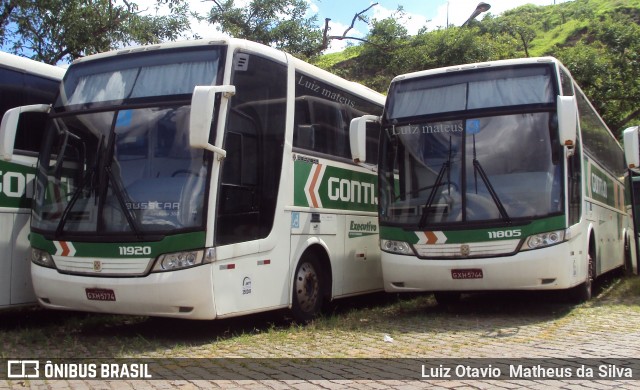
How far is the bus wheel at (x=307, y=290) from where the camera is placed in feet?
27.9

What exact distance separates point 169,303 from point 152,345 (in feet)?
1.91

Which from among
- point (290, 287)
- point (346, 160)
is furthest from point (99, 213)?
point (346, 160)

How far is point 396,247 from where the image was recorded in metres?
9.02

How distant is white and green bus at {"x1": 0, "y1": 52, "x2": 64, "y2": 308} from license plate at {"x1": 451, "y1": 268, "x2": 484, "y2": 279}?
17.7 ft

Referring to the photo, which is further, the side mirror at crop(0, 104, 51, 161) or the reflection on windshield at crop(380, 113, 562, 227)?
the reflection on windshield at crop(380, 113, 562, 227)

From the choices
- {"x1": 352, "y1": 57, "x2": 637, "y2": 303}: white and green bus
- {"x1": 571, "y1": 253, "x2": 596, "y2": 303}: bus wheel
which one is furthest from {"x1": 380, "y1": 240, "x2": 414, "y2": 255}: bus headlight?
{"x1": 571, "y1": 253, "x2": 596, "y2": 303}: bus wheel

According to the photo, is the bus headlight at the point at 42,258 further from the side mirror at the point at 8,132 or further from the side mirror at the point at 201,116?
the side mirror at the point at 201,116

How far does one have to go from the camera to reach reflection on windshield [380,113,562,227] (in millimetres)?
8492

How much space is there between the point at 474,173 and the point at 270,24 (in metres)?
12.9

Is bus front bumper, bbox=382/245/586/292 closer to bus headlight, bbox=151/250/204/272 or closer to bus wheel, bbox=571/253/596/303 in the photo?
bus wheel, bbox=571/253/596/303

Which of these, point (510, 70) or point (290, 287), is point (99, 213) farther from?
point (510, 70)

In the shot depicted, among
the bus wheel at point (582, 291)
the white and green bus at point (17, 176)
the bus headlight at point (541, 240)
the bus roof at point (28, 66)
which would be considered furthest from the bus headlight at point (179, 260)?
the bus wheel at point (582, 291)

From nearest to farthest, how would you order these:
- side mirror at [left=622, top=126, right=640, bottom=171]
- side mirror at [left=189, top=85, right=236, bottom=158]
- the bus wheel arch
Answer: side mirror at [left=189, top=85, right=236, bottom=158] → the bus wheel arch → side mirror at [left=622, top=126, right=640, bottom=171]

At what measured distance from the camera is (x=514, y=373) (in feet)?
18.3
